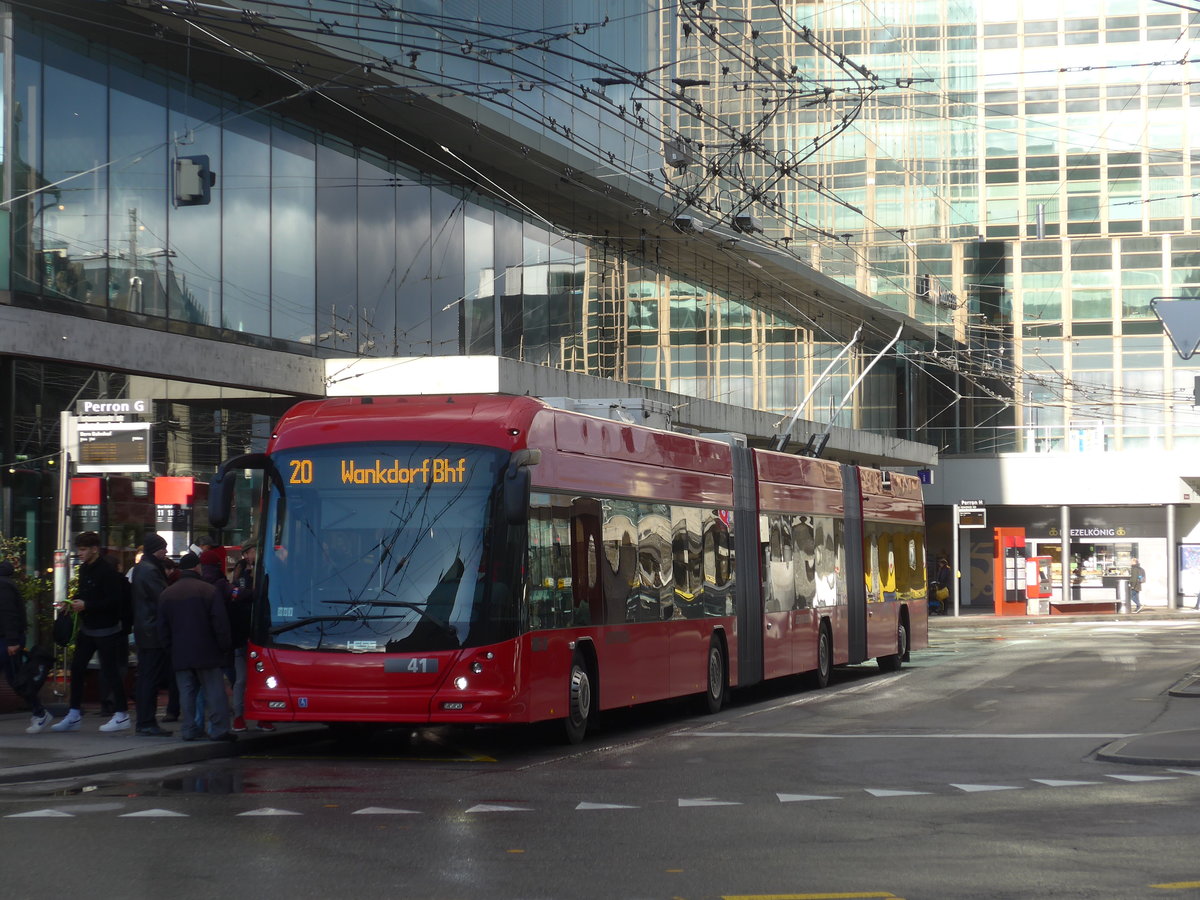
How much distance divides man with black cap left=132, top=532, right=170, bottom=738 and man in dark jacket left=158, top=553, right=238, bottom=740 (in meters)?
0.29

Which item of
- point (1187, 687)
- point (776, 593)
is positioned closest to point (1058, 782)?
point (776, 593)

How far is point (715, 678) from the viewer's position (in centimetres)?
1964

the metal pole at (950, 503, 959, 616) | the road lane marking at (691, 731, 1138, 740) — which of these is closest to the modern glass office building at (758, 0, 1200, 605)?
the metal pole at (950, 503, 959, 616)

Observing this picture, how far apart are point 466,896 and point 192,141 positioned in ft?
61.8

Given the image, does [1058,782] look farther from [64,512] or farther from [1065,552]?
[1065,552]

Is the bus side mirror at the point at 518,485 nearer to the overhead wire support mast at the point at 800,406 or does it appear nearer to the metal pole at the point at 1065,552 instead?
the overhead wire support mast at the point at 800,406

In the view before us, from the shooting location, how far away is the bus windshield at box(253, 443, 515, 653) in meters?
14.2

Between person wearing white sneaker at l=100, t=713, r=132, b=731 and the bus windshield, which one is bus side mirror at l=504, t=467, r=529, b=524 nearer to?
the bus windshield

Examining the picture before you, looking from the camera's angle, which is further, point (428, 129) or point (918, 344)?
point (918, 344)

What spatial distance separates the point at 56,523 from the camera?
22.2 m

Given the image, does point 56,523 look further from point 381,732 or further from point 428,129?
point 428,129

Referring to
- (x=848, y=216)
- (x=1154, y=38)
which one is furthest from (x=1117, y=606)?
(x=1154, y=38)

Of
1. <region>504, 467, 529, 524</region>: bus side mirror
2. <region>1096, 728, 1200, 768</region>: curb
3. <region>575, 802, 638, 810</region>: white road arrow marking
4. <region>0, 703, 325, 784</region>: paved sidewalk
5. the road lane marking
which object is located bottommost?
the road lane marking

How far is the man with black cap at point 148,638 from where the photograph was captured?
50.2 ft
